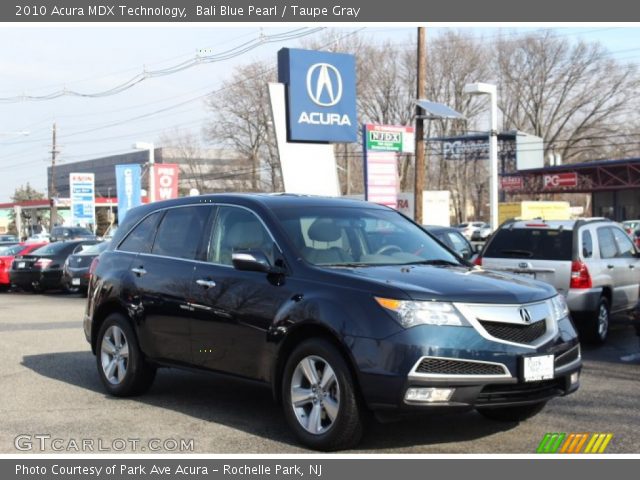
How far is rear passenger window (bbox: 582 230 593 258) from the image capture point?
1107 centimetres

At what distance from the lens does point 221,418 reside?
6883mm

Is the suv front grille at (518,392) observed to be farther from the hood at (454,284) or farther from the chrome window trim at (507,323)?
the hood at (454,284)

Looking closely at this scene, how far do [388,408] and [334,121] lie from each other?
631 inches

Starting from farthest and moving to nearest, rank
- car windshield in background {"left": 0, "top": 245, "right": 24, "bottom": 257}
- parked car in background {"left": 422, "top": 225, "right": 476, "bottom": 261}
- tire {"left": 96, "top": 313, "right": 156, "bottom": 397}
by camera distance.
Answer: car windshield in background {"left": 0, "top": 245, "right": 24, "bottom": 257} < parked car in background {"left": 422, "top": 225, "right": 476, "bottom": 261} < tire {"left": 96, "top": 313, "right": 156, "bottom": 397}

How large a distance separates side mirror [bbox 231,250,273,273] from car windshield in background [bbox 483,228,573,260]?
6.01 metres

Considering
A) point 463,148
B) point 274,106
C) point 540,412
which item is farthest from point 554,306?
point 463,148

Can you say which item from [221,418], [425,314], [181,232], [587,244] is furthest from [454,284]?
[587,244]

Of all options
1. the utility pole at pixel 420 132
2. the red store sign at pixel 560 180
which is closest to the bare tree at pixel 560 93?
the red store sign at pixel 560 180

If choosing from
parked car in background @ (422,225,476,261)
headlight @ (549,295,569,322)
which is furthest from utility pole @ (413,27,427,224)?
headlight @ (549,295,569,322)

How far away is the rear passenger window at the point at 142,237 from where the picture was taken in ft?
25.8

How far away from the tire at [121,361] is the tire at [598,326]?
19.5 ft

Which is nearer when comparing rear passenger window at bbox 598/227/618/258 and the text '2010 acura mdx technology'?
the text '2010 acura mdx technology'
